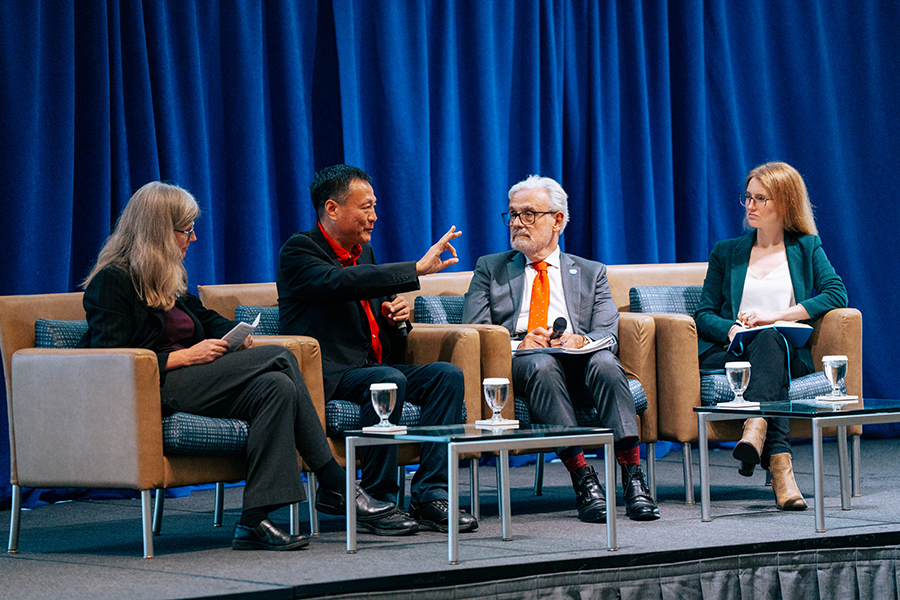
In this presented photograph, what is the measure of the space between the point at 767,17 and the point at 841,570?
387 centimetres

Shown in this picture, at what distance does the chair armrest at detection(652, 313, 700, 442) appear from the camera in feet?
12.5

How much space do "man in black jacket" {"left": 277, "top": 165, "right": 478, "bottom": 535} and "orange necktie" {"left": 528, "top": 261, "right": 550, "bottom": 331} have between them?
20.3 inches

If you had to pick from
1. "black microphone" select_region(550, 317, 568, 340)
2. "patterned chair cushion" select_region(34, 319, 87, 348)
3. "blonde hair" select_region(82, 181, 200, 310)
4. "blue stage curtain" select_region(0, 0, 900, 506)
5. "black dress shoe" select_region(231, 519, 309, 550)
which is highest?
"blue stage curtain" select_region(0, 0, 900, 506)

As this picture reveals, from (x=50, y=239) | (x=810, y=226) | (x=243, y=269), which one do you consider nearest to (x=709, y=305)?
(x=810, y=226)

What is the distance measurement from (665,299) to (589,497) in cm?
120

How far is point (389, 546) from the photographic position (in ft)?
Answer: 9.81

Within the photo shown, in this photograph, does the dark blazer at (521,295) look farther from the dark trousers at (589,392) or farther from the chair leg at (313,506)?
the chair leg at (313,506)

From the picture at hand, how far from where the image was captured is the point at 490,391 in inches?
117

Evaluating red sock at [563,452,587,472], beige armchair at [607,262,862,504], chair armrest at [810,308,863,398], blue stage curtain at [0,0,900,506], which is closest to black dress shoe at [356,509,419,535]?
red sock at [563,452,587,472]

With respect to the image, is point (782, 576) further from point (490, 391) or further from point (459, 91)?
point (459, 91)

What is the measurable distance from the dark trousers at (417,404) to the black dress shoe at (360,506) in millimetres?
64

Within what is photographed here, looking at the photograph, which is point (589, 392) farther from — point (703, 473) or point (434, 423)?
point (434, 423)

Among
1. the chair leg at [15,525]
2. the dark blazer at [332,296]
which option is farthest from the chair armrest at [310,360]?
the chair leg at [15,525]

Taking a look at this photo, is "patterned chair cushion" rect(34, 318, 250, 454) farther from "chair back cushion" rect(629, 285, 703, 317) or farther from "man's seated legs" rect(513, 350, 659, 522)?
"chair back cushion" rect(629, 285, 703, 317)
